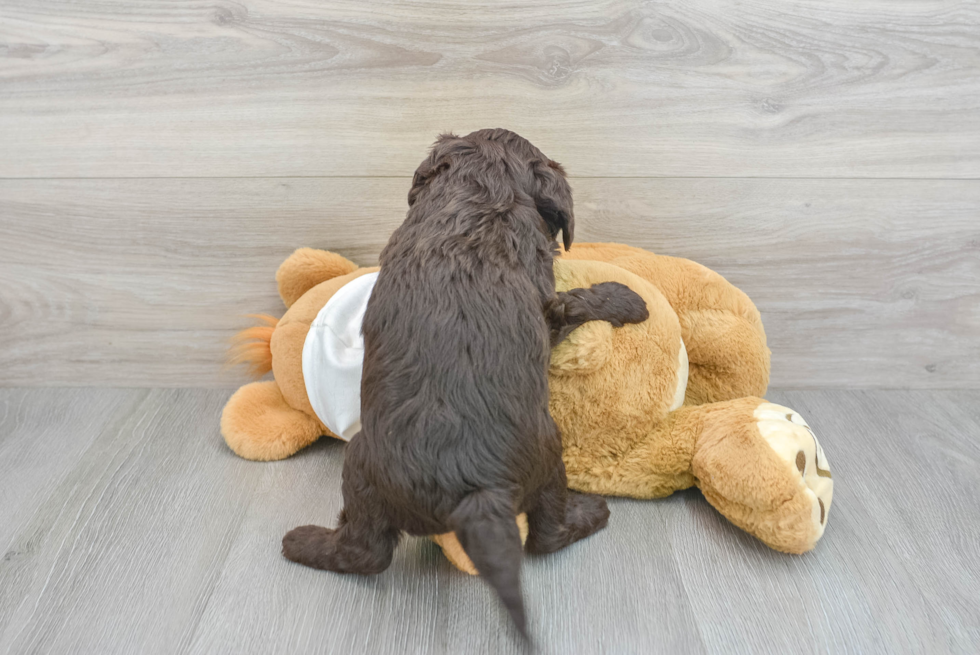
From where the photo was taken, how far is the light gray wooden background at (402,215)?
1.14 meters

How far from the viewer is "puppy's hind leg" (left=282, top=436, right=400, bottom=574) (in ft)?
3.19

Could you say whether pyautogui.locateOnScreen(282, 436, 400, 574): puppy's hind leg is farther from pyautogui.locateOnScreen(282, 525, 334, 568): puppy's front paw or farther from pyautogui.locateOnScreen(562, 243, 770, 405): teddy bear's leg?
pyautogui.locateOnScreen(562, 243, 770, 405): teddy bear's leg

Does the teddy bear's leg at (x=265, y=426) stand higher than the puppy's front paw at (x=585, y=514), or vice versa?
the puppy's front paw at (x=585, y=514)

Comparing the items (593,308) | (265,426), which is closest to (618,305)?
(593,308)

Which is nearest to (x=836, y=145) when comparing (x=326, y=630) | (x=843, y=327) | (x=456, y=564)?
(x=843, y=327)

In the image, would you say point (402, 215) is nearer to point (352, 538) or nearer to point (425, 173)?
point (425, 173)

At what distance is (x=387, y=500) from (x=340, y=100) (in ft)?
2.87

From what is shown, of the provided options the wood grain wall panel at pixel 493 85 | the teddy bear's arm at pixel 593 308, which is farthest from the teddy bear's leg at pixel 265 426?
the teddy bear's arm at pixel 593 308

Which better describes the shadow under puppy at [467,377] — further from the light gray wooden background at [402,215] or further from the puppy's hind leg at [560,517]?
the light gray wooden background at [402,215]

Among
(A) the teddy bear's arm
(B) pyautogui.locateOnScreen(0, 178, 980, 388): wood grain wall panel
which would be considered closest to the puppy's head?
(A) the teddy bear's arm

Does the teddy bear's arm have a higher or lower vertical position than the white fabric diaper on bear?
higher

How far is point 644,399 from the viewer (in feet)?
3.88

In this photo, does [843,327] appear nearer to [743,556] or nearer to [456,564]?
[743,556]

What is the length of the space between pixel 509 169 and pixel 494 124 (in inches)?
15.1
